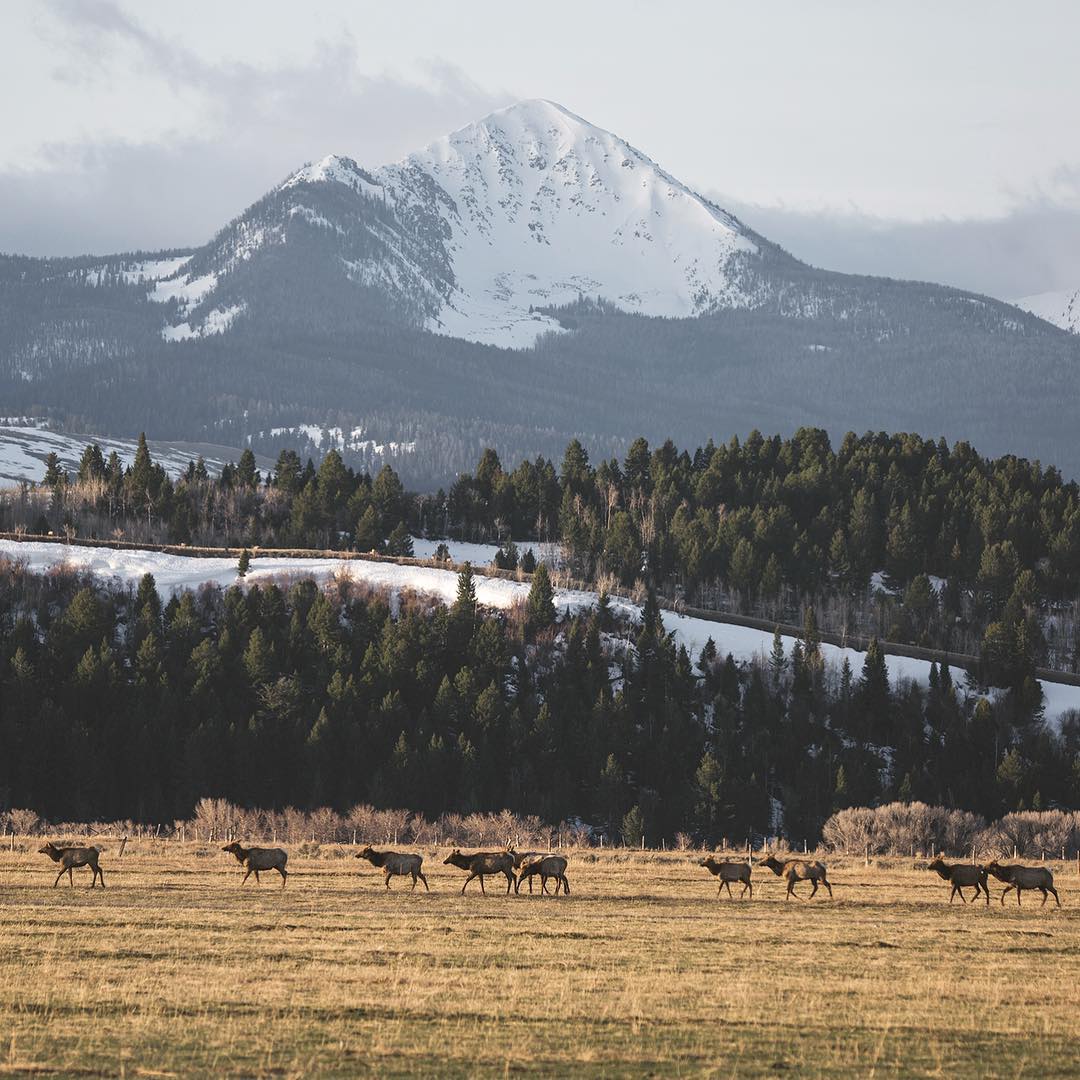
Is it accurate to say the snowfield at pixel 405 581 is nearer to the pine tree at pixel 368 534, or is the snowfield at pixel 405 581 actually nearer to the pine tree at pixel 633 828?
the pine tree at pixel 368 534

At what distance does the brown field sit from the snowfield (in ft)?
352

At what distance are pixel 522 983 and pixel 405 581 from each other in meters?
129

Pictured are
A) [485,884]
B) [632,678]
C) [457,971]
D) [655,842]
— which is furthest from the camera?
[632,678]

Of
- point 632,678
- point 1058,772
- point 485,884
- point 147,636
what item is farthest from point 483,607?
point 485,884

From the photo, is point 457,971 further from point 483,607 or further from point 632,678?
point 483,607

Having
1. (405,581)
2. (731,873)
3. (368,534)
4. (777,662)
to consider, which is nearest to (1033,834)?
(777,662)

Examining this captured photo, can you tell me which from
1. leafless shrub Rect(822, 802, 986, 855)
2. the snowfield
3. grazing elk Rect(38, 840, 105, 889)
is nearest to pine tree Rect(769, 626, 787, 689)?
the snowfield

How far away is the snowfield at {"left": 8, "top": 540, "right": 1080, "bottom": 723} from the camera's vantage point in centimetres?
15150

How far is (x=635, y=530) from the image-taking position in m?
190

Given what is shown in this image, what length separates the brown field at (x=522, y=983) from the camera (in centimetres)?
2480

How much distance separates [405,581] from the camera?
520 feet

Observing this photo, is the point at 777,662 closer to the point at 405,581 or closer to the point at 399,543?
the point at 405,581

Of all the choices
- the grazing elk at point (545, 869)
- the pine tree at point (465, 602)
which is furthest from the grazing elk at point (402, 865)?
the pine tree at point (465, 602)

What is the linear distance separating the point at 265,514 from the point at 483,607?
54901 mm
